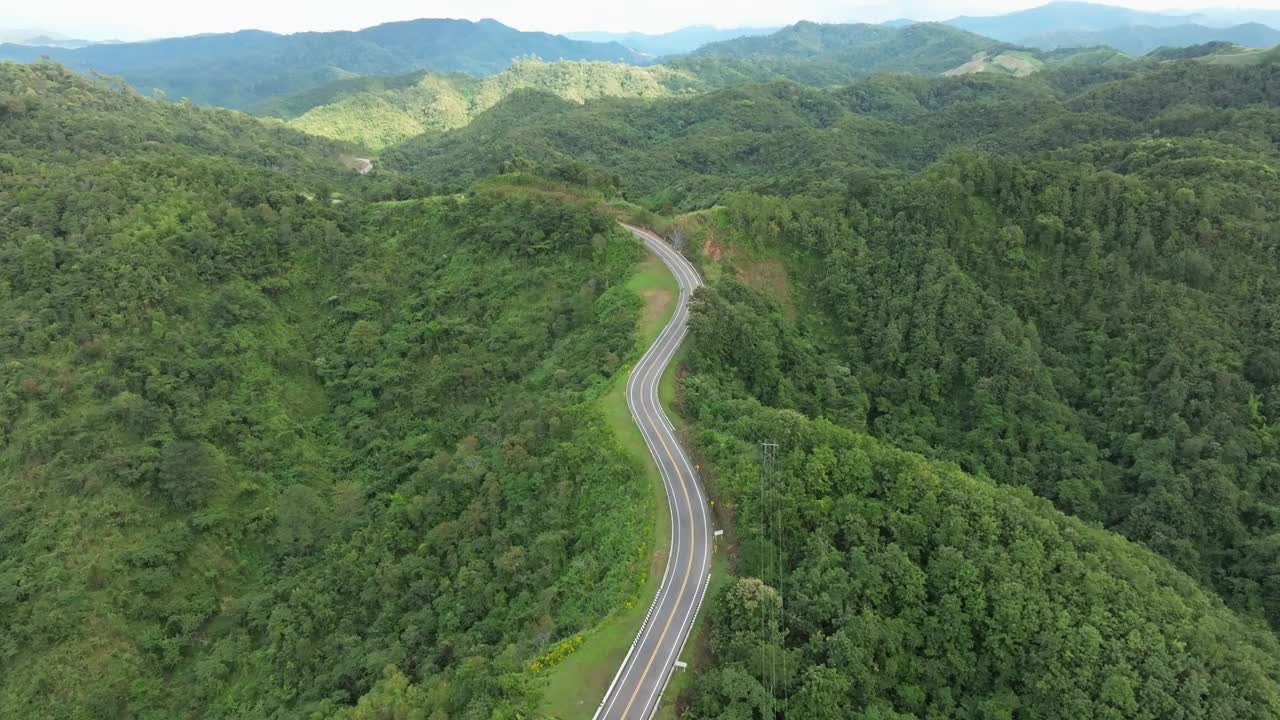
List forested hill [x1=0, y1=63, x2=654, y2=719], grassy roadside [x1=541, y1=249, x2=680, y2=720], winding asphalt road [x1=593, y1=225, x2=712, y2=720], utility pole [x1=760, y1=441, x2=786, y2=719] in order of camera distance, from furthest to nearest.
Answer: forested hill [x1=0, y1=63, x2=654, y2=719] → utility pole [x1=760, y1=441, x2=786, y2=719] → winding asphalt road [x1=593, y1=225, x2=712, y2=720] → grassy roadside [x1=541, y1=249, x2=680, y2=720]

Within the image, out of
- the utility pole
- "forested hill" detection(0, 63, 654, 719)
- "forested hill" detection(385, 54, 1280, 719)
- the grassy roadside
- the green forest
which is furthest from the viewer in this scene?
"forested hill" detection(0, 63, 654, 719)

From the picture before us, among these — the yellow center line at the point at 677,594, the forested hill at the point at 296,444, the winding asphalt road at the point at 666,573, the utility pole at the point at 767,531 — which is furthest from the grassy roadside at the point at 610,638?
the utility pole at the point at 767,531

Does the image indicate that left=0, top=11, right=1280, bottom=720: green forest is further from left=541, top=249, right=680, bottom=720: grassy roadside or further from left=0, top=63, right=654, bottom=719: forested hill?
left=541, top=249, right=680, bottom=720: grassy roadside

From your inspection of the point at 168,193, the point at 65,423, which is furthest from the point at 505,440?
the point at 168,193

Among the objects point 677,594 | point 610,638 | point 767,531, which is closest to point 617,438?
point 677,594

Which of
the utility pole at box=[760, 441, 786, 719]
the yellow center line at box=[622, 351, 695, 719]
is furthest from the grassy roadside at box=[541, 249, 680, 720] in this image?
the utility pole at box=[760, 441, 786, 719]

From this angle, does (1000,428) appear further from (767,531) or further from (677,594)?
(677,594)
